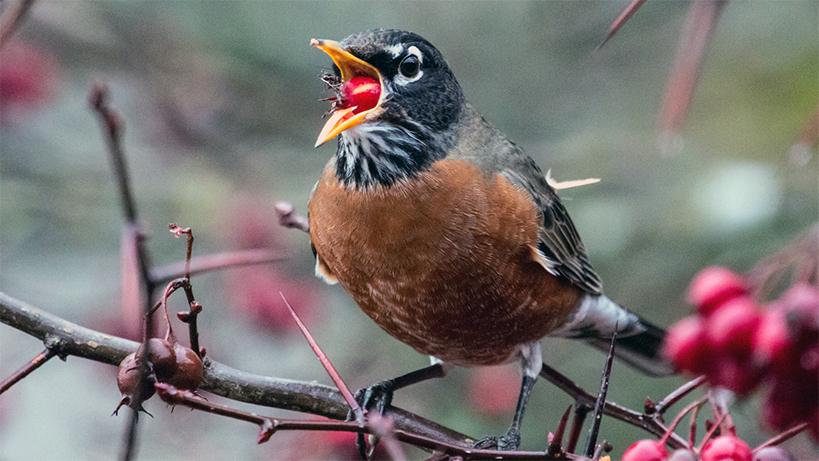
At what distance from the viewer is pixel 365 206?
6.61 ft

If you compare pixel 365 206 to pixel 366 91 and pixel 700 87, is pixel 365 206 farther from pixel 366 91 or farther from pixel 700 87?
pixel 700 87

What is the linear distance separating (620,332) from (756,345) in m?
1.52

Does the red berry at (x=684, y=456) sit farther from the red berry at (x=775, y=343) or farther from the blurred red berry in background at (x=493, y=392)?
the blurred red berry in background at (x=493, y=392)

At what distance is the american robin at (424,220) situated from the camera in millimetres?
1970

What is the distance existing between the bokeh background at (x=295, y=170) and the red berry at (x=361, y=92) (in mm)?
1281

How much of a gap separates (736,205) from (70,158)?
329 centimetres

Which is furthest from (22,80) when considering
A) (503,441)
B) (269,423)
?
(269,423)

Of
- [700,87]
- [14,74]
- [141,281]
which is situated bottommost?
[141,281]

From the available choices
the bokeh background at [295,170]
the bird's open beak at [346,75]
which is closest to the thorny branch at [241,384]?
the bird's open beak at [346,75]

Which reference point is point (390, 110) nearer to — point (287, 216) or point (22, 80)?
point (287, 216)

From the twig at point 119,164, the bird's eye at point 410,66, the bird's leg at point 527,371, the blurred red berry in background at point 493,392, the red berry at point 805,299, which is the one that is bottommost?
the twig at point 119,164

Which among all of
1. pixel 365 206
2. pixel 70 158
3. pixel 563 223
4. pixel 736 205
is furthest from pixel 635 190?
pixel 70 158

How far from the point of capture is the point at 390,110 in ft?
6.38

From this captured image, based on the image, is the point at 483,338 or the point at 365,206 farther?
the point at 483,338
